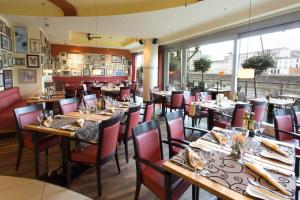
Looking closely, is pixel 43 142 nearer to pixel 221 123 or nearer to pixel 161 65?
pixel 221 123

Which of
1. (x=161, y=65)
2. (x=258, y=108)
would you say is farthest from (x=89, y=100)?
(x=161, y=65)

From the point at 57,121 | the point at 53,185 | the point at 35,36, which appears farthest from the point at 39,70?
the point at 53,185

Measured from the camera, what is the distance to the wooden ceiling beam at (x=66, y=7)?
503 centimetres

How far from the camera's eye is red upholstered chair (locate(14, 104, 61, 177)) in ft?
8.82

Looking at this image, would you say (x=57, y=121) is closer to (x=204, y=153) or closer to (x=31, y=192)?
(x=31, y=192)

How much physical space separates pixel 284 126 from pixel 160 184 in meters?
2.20

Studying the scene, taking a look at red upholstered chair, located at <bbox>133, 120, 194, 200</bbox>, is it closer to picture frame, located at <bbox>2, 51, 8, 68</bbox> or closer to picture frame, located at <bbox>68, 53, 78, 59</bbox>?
picture frame, located at <bbox>2, 51, 8, 68</bbox>

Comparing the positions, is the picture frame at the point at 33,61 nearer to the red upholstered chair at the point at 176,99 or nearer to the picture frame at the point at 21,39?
the picture frame at the point at 21,39

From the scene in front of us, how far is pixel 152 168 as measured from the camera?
6.14 ft

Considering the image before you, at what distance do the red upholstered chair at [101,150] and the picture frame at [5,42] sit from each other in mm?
4384

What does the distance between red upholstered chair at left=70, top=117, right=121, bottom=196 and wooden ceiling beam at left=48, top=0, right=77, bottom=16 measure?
4077 mm

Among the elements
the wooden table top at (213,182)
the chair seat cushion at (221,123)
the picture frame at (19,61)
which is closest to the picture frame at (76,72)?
the picture frame at (19,61)

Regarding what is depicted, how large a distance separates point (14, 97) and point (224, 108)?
5511mm

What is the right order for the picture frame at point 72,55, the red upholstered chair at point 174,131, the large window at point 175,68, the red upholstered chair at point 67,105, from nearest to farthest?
the red upholstered chair at point 174,131, the red upholstered chair at point 67,105, the large window at point 175,68, the picture frame at point 72,55
